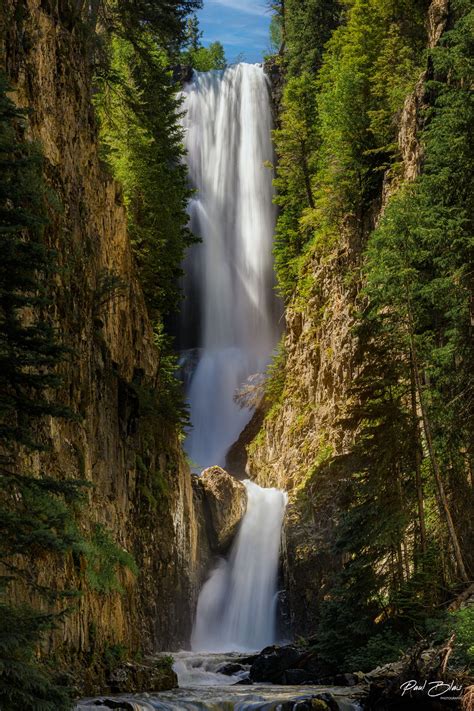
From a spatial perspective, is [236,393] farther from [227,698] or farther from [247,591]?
[227,698]

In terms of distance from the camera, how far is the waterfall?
27578 mm

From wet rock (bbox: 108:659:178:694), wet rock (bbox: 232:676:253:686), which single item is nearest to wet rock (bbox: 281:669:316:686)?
wet rock (bbox: 232:676:253:686)

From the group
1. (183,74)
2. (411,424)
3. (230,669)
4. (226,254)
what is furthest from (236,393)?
(183,74)

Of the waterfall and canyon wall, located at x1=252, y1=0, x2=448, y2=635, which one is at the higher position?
canyon wall, located at x1=252, y1=0, x2=448, y2=635

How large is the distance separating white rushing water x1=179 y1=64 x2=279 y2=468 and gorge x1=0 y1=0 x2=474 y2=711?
22 centimetres

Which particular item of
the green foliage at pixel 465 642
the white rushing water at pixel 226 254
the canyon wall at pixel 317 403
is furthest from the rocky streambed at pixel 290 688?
the white rushing water at pixel 226 254

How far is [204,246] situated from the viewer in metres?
45.6

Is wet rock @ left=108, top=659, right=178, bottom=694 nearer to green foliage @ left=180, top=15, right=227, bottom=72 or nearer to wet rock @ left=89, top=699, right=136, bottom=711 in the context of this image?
wet rock @ left=89, top=699, right=136, bottom=711

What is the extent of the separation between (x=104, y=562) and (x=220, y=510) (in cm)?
1569

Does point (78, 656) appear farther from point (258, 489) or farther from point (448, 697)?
point (258, 489)

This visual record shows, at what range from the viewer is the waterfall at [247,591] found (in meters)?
27.6

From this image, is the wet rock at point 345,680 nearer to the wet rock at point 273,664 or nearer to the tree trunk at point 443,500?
the wet rock at point 273,664

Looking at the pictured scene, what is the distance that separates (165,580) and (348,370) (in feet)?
35.4

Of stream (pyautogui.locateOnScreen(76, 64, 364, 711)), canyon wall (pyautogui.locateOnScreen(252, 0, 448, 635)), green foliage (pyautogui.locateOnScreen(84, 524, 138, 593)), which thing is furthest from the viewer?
canyon wall (pyautogui.locateOnScreen(252, 0, 448, 635))
